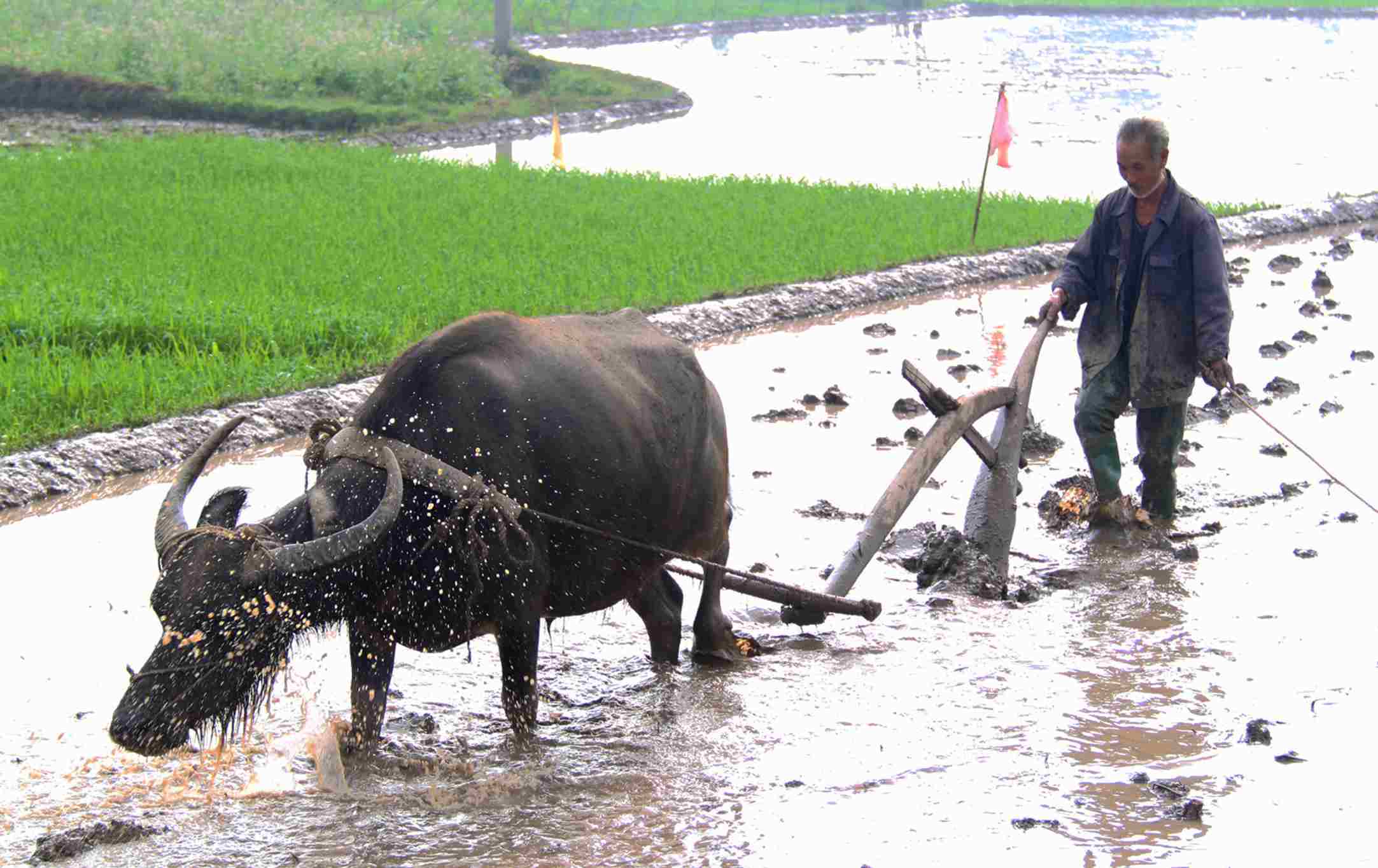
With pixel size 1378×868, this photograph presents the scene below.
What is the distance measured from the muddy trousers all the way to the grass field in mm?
3478

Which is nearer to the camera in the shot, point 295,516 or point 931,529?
point 295,516

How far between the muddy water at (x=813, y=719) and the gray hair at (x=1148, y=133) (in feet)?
4.89

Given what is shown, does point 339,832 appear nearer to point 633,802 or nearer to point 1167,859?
point 633,802

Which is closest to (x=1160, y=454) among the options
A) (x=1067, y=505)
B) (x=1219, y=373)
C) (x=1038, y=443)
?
(x=1067, y=505)

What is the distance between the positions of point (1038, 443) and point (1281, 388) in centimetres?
162

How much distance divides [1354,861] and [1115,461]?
98.4 inches

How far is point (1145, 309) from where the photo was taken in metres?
5.88

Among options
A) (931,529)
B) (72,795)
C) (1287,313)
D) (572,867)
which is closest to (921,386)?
(931,529)

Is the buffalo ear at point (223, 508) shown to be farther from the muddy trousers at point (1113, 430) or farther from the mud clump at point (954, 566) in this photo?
the muddy trousers at point (1113, 430)

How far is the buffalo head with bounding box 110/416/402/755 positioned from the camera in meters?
3.44

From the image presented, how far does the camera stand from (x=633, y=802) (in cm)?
412

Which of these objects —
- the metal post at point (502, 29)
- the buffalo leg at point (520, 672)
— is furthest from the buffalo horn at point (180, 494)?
the metal post at point (502, 29)

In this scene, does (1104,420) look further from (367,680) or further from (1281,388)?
(367,680)

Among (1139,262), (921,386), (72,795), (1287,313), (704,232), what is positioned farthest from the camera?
(704,232)
